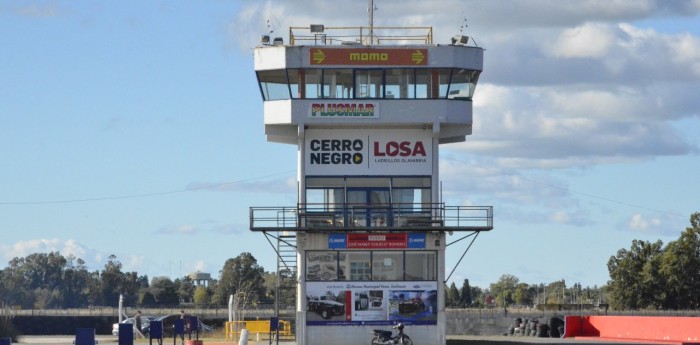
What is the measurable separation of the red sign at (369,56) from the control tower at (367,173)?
0.04 m

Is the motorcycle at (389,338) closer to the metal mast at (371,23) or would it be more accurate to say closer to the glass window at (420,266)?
the glass window at (420,266)

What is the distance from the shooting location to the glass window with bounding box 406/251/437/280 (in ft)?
194

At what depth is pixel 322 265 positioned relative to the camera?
59.1 meters

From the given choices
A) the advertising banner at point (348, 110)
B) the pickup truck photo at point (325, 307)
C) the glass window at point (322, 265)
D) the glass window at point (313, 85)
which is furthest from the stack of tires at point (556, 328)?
the glass window at point (313, 85)

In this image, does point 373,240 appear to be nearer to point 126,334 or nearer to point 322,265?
point 322,265

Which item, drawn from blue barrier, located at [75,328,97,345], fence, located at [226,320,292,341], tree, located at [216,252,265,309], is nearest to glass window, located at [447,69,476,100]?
fence, located at [226,320,292,341]

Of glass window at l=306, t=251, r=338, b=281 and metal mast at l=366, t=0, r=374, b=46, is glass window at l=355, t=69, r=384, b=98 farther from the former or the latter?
glass window at l=306, t=251, r=338, b=281

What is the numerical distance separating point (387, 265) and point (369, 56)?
8.36 metres

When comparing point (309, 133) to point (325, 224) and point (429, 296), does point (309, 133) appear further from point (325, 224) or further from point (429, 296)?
point (429, 296)

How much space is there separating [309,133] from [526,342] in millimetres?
14020

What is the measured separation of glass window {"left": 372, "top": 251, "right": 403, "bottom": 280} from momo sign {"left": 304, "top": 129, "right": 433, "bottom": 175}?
3.36 metres

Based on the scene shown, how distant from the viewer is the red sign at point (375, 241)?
59000 millimetres

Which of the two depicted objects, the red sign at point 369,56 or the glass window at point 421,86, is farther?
the glass window at point 421,86

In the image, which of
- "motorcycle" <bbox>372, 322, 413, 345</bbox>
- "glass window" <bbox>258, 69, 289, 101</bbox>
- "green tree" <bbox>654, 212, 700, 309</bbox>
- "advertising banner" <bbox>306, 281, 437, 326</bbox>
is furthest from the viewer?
"green tree" <bbox>654, 212, 700, 309</bbox>
